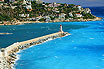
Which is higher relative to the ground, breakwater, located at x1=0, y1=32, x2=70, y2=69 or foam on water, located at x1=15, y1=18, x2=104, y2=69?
breakwater, located at x1=0, y1=32, x2=70, y2=69

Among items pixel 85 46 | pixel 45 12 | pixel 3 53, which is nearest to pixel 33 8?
pixel 45 12

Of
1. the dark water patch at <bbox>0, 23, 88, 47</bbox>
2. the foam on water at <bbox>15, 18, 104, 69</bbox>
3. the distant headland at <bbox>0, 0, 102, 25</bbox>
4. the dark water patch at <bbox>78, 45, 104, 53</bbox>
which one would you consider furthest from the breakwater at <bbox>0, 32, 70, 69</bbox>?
the distant headland at <bbox>0, 0, 102, 25</bbox>

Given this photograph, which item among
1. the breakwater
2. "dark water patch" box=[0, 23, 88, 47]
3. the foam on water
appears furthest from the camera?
"dark water patch" box=[0, 23, 88, 47]

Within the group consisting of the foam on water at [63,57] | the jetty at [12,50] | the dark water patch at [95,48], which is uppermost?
the jetty at [12,50]

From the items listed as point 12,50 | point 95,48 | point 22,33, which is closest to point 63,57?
point 95,48

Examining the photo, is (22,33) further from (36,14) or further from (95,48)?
(36,14)

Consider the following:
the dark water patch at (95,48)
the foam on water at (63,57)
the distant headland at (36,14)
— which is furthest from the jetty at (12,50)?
the distant headland at (36,14)

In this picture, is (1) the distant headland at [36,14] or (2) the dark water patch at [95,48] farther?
(1) the distant headland at [36,14]

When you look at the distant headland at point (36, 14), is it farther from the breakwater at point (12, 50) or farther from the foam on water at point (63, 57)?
the foam on water at point (63, 57)

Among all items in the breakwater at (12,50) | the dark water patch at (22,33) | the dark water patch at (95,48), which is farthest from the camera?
the dark water patch at (22,33)

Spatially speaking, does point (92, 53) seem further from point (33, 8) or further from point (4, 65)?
point (33, 8)

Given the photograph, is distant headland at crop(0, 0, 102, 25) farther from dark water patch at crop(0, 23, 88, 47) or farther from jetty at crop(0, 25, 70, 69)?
jetty at crop(0, 25, 70, 69)
